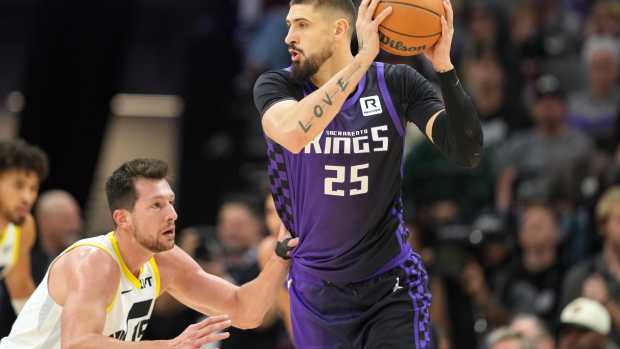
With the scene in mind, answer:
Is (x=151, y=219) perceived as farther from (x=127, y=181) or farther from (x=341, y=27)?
(x=341, y=27)

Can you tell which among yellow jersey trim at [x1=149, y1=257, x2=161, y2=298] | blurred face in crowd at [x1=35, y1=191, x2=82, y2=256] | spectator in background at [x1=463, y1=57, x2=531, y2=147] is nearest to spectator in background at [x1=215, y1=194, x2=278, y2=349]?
blurred face in crowd at [x1=35, y1=191, x2=82, y2=256]

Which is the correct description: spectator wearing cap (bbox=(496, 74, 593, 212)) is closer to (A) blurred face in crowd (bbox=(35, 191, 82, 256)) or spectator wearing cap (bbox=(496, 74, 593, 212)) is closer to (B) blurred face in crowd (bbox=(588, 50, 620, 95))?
(B) blurred face in crowd (bbox=(588, 50, 620, 95))

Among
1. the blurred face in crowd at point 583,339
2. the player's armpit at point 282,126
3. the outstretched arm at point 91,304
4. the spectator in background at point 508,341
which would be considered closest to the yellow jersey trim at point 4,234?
the outstretched arm at point 91,304

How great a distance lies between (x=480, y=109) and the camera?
11.7 metres

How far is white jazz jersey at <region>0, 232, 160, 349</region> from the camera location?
229 inches

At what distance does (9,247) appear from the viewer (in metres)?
7.79

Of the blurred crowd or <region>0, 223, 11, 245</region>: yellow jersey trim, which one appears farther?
the blurred crowd

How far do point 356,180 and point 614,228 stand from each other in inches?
164

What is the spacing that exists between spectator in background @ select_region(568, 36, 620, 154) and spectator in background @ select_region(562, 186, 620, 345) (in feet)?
6.32

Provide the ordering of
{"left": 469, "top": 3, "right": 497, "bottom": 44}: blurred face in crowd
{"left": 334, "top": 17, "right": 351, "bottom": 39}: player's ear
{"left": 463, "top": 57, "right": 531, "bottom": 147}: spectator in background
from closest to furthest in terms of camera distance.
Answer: {"left": 334, "top": 17, "right": 351, "bottom": 39}: player's ear, {"left": 463, "top": 57, "right": 531, "bottom": 147}: spectator in background, {"left": 469, "top": 3, "right": 497, "bottom": 44}: blurred face in crowd

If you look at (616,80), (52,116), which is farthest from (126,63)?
(616,80)

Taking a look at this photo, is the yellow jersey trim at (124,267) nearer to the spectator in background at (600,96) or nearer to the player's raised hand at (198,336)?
the player's raised hand at (198,336)

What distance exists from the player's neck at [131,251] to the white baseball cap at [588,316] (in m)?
3.37

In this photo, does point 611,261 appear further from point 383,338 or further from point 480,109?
point 383,338
